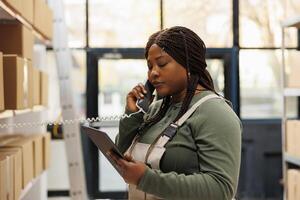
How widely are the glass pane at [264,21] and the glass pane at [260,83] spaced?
0.32 feet

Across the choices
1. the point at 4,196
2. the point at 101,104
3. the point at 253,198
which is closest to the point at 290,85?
Result: the point at 253,198

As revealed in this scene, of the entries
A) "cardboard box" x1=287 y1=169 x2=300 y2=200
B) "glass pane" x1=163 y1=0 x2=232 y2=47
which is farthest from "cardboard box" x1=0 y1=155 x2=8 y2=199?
"glass pane" x1=163 y1=0 x2=232 y2=47

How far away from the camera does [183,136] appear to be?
1394 mm

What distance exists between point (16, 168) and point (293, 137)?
7.32 feet

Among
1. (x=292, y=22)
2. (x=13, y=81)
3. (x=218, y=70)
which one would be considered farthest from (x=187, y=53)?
(x=218, y=70)

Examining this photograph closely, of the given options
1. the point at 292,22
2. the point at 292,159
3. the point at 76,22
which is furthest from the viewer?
the point at 76,22

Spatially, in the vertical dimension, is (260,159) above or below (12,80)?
below

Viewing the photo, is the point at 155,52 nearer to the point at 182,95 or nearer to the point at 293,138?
the point at 182,95

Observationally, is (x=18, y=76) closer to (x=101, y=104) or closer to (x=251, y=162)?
(x=101, y=104)

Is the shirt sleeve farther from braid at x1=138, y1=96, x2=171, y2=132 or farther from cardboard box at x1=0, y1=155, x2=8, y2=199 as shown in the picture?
cardboard box at x1=0, y1=155, x2=8, y2=199

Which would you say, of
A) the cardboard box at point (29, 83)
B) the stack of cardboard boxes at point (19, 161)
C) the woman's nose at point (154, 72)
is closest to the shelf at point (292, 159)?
the stack of cardboard boxes at point (19, 161)

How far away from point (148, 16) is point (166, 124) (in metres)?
2.93

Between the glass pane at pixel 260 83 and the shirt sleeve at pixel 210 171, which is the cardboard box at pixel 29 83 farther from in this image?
the glass pane at pixel 260 83

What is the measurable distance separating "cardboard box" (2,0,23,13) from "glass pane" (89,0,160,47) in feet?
6.54
